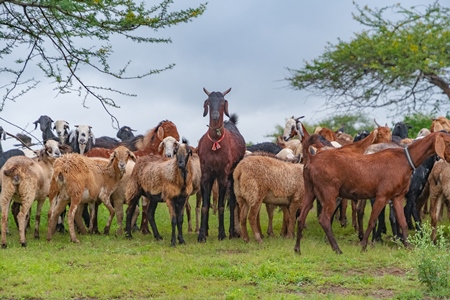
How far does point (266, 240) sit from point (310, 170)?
220 cm

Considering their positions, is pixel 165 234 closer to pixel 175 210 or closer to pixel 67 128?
pixel 175 210

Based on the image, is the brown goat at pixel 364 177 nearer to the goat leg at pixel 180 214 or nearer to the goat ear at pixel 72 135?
the goat leg at pixel 180 214

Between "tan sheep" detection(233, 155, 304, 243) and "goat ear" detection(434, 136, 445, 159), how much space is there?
8.61 feet

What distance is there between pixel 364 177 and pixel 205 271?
9.45 ft

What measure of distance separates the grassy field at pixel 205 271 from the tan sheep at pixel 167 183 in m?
0.58

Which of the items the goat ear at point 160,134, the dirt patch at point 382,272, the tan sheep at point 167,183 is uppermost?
the goat ear at point 160,134

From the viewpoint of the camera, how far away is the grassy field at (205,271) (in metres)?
9.94

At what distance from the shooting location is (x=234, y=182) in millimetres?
14195

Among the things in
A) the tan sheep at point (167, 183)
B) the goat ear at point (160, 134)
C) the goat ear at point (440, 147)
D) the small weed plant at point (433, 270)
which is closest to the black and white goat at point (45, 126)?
the goat ear at point (160, 134)

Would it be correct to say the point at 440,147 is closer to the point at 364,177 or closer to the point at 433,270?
the point at 364,177

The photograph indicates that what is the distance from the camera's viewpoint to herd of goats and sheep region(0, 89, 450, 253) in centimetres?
1228

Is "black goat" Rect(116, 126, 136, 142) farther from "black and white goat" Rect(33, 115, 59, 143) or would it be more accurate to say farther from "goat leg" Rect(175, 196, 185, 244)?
"goat leg" Rect(175, 196, 185, 244)

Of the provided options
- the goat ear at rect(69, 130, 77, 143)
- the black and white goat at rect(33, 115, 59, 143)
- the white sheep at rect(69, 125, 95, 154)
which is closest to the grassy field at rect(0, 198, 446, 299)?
the white sheep at rect(69, 125, 95, 154)

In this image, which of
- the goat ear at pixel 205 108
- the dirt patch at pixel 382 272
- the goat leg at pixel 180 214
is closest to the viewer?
the dirt patch at pixel 382 272
